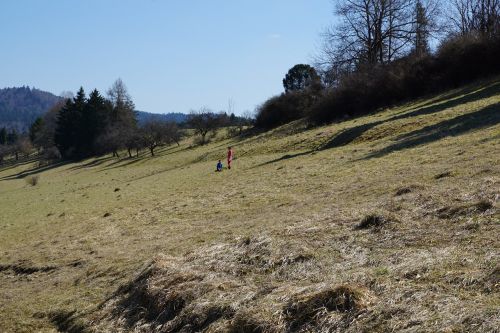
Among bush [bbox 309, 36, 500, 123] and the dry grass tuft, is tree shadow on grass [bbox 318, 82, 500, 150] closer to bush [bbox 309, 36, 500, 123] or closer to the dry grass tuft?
bush [bbox 309, 36, 500, 123]

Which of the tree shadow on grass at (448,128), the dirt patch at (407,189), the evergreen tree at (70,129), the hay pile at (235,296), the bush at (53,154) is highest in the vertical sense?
the evergreen tree at (70,129)

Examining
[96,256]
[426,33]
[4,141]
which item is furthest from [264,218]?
[4,141]

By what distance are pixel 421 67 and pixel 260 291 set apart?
43863mm

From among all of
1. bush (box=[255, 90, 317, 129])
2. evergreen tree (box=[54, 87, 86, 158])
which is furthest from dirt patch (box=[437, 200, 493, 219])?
evergreen tree (box=[54, 87, 86, 158])

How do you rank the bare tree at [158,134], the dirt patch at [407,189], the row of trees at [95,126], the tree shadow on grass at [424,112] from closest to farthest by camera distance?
the dirt patch at [407,189] → the tree shadow on grass at [424,112] → the bare tree at [158,134] → the row of trees at [95,126]

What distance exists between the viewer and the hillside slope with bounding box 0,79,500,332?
6.73 meters

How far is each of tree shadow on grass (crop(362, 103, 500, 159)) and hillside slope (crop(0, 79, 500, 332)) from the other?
0.63 feet

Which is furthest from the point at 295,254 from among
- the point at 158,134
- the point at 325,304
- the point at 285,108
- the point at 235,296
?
the point at 158,134

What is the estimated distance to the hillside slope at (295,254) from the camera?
6.73m

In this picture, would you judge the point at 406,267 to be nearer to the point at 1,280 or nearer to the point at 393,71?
the point at 1,280

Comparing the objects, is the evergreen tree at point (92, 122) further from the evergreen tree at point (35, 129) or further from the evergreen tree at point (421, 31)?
the evergreen tree at point (421, 31)

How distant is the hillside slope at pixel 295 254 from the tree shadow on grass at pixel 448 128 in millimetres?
191

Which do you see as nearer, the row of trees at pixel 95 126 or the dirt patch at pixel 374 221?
the dirt patch at pixel 374 221

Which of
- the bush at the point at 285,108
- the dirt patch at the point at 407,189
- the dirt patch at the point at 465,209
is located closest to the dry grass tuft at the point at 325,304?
the dirt patch at the point at 465,209
